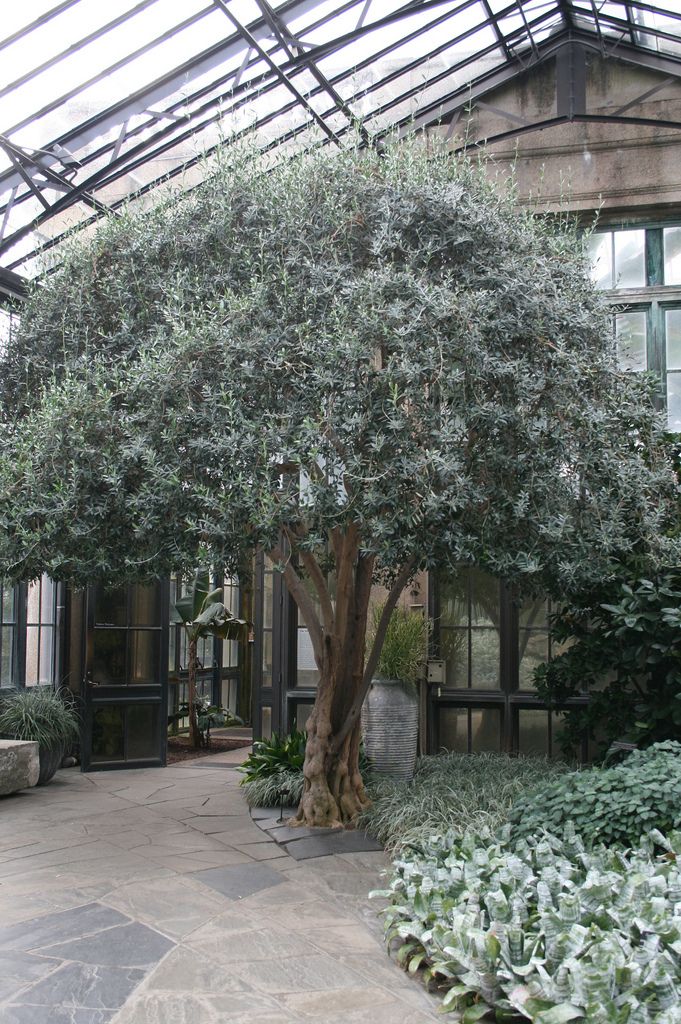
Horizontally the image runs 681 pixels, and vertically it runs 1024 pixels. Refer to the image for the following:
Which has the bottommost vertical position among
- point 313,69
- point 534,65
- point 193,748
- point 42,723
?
point 193,748

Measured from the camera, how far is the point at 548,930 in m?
3.51

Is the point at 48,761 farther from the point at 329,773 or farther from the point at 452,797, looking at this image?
the point at 452,797

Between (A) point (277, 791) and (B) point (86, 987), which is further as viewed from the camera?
(A) point (277, 791)

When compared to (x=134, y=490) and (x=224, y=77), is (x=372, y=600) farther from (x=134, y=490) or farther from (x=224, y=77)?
(x=224, y=77)

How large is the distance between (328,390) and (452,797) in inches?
116

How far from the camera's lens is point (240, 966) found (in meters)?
3.94

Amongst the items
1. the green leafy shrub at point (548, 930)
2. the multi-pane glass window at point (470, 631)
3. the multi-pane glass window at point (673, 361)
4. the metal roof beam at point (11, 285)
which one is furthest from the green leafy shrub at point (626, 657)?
the metal roof beam at point (11, 285)

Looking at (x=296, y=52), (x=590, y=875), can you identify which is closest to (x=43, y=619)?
(x=296, y=52)

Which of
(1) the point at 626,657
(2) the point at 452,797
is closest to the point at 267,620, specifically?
(2) the point at 452,797

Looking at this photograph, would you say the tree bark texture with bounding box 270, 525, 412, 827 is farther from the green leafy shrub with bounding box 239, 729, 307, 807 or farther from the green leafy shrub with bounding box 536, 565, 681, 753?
the green leafy shrub with bounding box 536, 565, 681, 753

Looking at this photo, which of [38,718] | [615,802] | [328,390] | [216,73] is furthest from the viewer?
[38,718]

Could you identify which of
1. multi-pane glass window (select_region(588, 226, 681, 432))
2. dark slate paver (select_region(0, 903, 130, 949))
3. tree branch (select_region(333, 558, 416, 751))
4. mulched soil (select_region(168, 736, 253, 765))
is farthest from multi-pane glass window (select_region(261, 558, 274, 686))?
dark slate paver (select_region(0, 903, 130, 949))

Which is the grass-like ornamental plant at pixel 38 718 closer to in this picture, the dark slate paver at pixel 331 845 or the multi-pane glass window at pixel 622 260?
the dark slate paver at pixel 331 845

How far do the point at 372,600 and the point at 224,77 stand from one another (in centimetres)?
459
